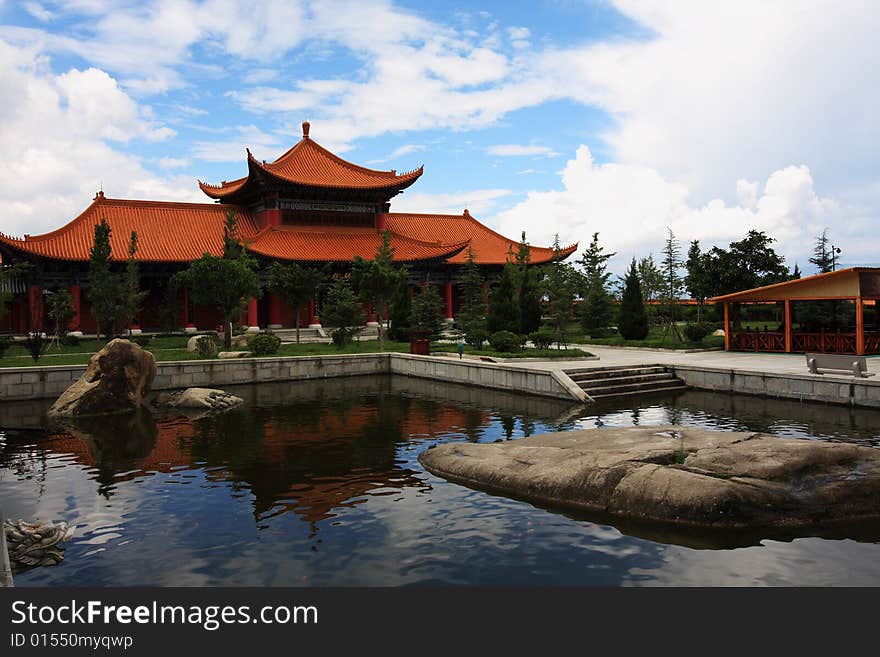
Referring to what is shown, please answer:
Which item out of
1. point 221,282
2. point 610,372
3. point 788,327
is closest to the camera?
point 610,372

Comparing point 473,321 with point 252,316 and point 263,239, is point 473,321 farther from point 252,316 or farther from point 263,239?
point 263,239

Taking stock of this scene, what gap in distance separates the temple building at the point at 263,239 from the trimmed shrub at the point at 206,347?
6830mm

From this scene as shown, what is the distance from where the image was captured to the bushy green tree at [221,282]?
25844 millimetres

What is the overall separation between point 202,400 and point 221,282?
8499 millimetres

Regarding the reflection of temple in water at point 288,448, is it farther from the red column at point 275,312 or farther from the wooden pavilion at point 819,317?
the red column at point 275,312

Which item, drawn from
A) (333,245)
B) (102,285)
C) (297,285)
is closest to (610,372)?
(297,285)

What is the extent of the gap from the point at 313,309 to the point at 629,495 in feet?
95.4

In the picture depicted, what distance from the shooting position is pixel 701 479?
8.48 meters

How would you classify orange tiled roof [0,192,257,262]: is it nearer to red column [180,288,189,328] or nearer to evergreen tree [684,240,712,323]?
red column [180,288,189,328]

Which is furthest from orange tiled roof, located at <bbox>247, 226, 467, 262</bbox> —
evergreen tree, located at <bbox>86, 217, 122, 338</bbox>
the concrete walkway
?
the concrete walkway

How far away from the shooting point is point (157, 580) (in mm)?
6887

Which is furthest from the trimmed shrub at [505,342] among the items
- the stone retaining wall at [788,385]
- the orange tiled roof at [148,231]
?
the orange tiled roof at [148,231]

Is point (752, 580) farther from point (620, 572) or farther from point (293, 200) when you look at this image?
point (293, 200)

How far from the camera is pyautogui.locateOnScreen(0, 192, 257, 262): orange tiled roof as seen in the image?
3244 centimetres
